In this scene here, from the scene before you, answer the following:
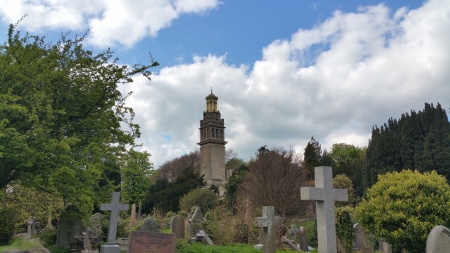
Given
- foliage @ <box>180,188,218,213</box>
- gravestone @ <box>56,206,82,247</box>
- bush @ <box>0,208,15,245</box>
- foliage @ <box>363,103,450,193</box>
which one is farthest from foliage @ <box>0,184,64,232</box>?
foliage @ <box>363,103,450,193</box>

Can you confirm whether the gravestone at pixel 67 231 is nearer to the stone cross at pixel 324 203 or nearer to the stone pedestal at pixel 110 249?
the stone pedestal at pixel 110 249

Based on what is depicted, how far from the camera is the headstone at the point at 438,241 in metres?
8.41

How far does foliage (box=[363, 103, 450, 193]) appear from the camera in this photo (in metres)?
28.8

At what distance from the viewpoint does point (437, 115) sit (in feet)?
99.1

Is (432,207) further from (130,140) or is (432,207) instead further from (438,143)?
(438,143)

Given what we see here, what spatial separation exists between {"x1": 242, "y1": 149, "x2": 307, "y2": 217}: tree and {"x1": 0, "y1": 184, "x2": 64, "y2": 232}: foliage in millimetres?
14344

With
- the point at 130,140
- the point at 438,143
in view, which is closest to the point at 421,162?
the point at 438,143

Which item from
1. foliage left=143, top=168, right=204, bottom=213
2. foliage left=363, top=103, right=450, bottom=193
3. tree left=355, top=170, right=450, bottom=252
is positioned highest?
foliage left=363, top=103, right=450, bottom=193

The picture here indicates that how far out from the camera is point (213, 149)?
60438 mm

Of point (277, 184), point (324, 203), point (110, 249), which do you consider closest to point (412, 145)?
point (277, 184)

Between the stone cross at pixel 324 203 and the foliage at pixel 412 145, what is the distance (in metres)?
24.1

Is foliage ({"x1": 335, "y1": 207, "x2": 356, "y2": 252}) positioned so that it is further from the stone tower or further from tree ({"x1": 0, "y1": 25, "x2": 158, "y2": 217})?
the stone tower

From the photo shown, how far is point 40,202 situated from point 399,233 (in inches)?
632

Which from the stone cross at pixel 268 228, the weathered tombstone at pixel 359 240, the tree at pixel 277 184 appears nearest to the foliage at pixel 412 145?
the tree at pixel 277 184
